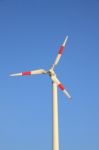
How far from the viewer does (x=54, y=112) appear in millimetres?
53500

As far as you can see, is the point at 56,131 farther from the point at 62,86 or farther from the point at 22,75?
the point at 22,75

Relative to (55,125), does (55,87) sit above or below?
above

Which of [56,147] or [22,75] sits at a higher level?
[22,75]

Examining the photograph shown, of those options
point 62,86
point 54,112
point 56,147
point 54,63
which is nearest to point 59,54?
point 54,63

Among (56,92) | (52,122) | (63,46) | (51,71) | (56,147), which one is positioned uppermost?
(63,46)

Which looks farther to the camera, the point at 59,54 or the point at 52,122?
the point at 59,54

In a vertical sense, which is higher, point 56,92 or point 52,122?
point 56,92

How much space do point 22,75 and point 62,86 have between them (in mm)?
7395

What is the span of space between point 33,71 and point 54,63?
4.06 meters

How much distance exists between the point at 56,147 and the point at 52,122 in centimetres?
404


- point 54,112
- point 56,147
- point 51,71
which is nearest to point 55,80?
point 51,71

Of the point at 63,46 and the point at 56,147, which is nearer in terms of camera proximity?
the point at 56,147

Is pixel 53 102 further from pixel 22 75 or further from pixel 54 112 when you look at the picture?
pixel 22 75

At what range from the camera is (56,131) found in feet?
175
